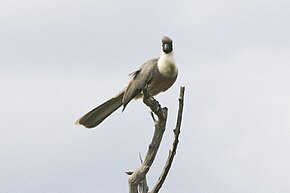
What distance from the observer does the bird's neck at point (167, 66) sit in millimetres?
14105

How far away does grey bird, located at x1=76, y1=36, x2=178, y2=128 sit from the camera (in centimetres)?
1417

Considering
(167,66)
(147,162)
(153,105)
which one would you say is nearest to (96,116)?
(167,66)

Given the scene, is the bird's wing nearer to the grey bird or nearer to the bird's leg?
the grey bird

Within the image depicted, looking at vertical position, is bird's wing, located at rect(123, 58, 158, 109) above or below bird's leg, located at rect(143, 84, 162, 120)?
below

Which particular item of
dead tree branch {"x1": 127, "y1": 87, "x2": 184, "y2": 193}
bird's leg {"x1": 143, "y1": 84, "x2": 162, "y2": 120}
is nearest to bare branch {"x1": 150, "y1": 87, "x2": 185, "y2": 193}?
dead tree branch {"x1": 127, "y1": 87, "x2": 184, "y2": 193}

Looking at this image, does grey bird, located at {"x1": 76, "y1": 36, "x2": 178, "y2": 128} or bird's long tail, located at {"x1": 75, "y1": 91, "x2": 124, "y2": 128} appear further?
bird's long tail, located at {"x1": 75, "y1": 91, "x2": 124, "y2": 128}

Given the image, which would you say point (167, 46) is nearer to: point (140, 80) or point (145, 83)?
point (145, 83)

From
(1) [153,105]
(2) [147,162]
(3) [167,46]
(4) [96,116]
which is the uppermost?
(3) [167,46]

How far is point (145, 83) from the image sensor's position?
14.5 metres

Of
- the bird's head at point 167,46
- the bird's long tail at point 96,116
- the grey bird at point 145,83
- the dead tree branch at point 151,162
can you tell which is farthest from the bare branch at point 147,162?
the bird's long tail at point 96,116

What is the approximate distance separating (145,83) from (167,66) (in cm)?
49

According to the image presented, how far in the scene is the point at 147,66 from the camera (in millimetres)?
14766

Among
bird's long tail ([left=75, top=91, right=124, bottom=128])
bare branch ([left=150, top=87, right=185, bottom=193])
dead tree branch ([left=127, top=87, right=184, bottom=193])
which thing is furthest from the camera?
bird's long tail ([left=75, top=91, right=124, bottom=128])

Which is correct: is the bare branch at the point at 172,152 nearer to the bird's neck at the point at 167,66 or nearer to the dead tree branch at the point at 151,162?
the dead tree branch at the point at 151,162
